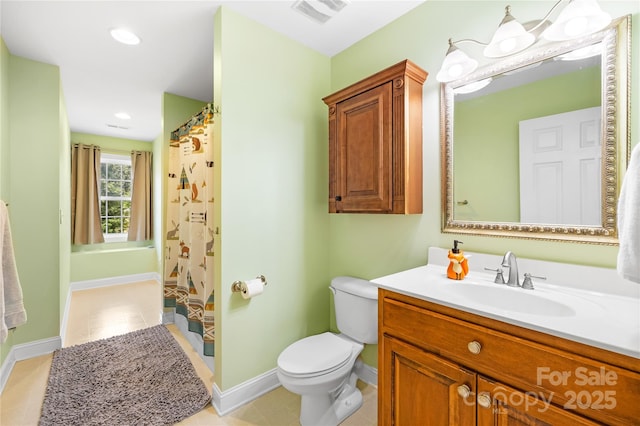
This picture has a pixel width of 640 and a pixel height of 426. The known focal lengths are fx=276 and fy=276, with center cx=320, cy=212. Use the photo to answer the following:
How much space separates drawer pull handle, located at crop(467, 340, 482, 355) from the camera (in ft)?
2.99

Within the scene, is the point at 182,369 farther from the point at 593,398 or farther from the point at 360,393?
the point at 593,398

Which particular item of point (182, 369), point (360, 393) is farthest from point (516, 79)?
point (182, 369)

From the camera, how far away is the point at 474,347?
92 cm

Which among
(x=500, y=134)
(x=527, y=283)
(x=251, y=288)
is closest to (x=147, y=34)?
(x=251, y=288)

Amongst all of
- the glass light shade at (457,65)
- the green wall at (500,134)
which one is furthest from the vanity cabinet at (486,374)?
the glass light shade at (457,65)

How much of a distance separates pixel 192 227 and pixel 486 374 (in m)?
2.16

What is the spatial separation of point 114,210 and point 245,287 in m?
4.28

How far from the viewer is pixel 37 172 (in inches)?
89.7

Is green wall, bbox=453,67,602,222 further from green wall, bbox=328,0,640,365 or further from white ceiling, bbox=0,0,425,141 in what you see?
white ceiling, bbox=0,0,425,141

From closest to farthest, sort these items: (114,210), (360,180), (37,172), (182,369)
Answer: (360,180) → (182,369) → (37,172) → (114,210)

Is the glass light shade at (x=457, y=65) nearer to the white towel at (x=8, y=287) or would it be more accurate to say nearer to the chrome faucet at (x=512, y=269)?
the chrome faucet at (x=512, y=269)

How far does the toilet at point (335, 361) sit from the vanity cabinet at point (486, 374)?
13.4 inches

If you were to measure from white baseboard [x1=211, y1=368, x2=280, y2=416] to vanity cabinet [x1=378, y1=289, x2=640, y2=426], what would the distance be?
894 millimetres

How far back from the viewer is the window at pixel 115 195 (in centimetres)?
455
